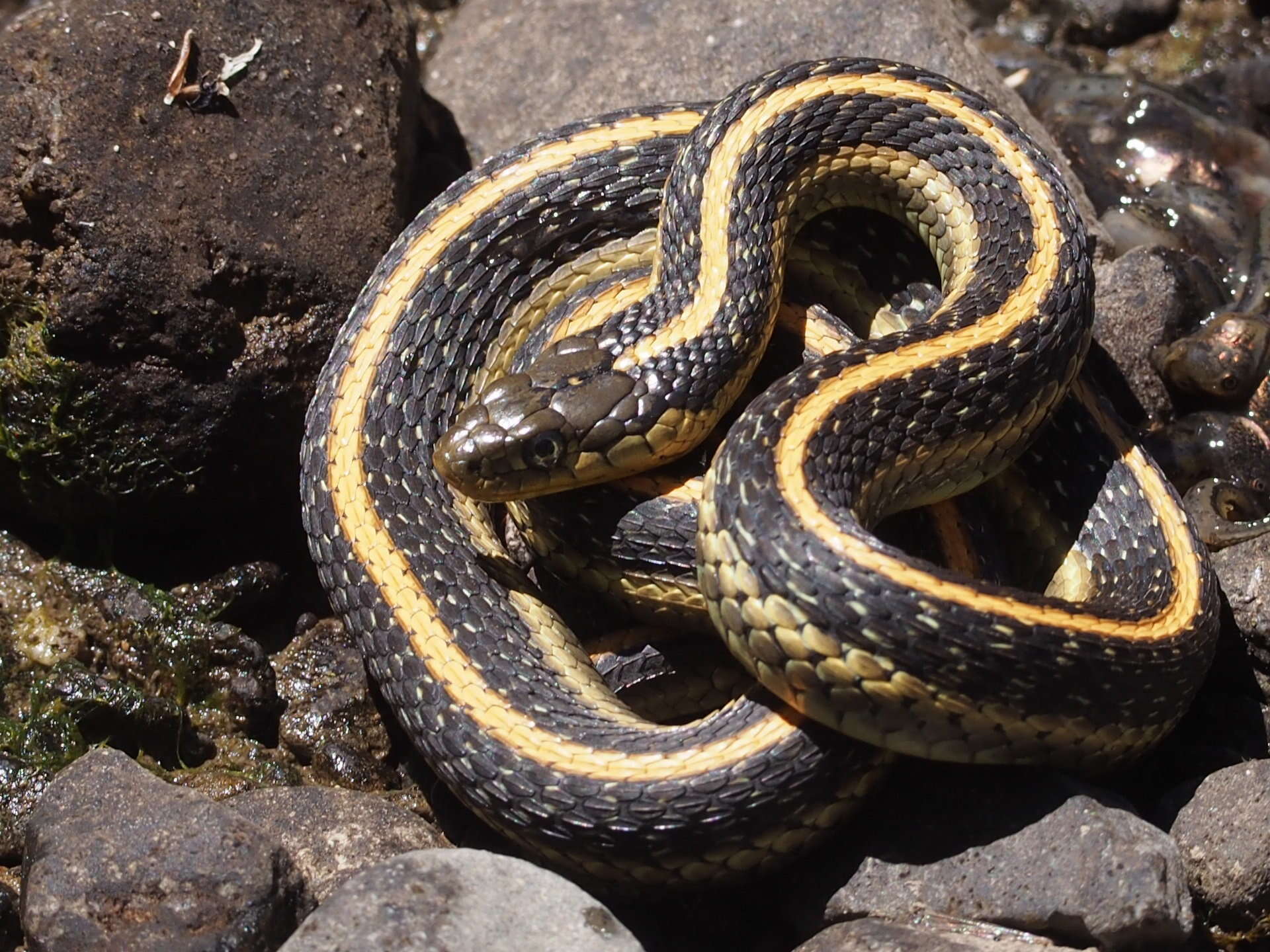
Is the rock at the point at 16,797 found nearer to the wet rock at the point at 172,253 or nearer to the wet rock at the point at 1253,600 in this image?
the wet rock at the point at 172,253

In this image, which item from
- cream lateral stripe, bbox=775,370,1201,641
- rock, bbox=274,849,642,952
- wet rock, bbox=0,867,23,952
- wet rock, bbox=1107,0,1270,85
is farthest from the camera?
wet rock, bbox=1107,0,1270,85

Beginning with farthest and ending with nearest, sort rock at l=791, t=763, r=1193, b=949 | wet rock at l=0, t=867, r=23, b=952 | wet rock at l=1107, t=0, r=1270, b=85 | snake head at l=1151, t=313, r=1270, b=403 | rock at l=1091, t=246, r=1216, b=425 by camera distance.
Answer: wet rock at l=1107, t=0, r=1270, b=85, rock at l=1091, t=246, r=1216, b=425, snake head at l=1151, t=313, r=1270, b=403, wet rock at l=0, t=867, r=23, b=952, rock at l=791, t=763, r=1193, b=949

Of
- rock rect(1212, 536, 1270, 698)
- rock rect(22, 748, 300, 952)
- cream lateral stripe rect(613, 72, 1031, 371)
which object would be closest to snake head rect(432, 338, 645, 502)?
cream lateral stripe rect(613, 72, 1031, 371)

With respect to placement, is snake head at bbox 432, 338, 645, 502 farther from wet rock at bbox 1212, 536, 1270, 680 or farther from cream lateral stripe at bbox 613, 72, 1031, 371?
wet rock at bbox 1212, 536, 1270, 680

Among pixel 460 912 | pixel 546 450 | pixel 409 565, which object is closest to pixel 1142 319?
pixel 546 450

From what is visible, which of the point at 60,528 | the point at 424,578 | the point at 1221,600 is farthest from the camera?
the point at 60,528

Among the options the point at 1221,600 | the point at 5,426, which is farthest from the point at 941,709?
the point at 5,426

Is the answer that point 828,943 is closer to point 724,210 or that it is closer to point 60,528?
point 724,210

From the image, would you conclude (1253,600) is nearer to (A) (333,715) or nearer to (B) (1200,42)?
(A) (333,715)
